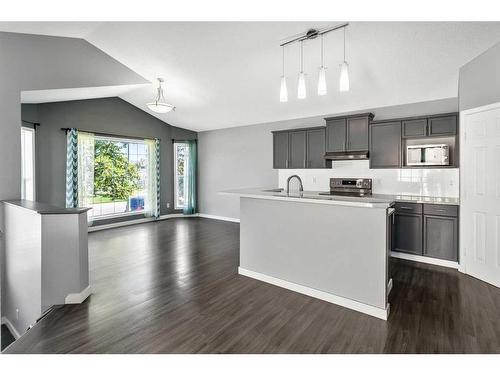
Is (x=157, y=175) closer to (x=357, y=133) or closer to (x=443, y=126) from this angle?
(x=357, y=133)

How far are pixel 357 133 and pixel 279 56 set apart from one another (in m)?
1.96

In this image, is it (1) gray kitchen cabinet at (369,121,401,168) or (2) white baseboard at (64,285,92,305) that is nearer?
(2) white baseboard at (64,285,92,305)

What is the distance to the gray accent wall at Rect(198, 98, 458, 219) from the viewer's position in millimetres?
6352

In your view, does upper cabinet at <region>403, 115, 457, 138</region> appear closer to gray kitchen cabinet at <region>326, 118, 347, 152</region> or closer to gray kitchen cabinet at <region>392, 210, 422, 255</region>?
gray kitchen cabinet at <region>326, 118, 347, 152</region>

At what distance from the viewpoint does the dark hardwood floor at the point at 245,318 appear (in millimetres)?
2023

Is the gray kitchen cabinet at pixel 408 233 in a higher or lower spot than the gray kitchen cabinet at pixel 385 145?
lower

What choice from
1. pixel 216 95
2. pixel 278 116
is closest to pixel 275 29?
pixel 216 95

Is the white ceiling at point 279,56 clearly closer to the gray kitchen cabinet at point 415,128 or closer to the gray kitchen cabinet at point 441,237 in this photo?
the gray kitchen cabinet at point 415,128

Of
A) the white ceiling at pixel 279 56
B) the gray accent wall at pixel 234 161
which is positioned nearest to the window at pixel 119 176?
the gray accent wall at pixel 234 161

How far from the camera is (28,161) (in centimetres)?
505

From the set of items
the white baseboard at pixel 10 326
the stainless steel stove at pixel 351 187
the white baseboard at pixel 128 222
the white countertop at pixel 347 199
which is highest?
the stainless steel stove at pixel 351 187

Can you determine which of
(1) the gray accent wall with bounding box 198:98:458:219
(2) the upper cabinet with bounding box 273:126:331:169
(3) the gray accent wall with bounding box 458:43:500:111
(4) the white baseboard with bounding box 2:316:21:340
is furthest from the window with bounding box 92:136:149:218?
(3) the gray accent wall with bounding box 458:43:500:111

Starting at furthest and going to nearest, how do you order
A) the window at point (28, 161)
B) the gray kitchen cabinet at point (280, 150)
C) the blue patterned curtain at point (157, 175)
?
the blue patterned curtain at point (157, 175)
the gray kitchen cabinet at point (280, 150)
the window at point (28, 161)

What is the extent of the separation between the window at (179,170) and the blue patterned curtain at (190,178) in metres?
0.12
